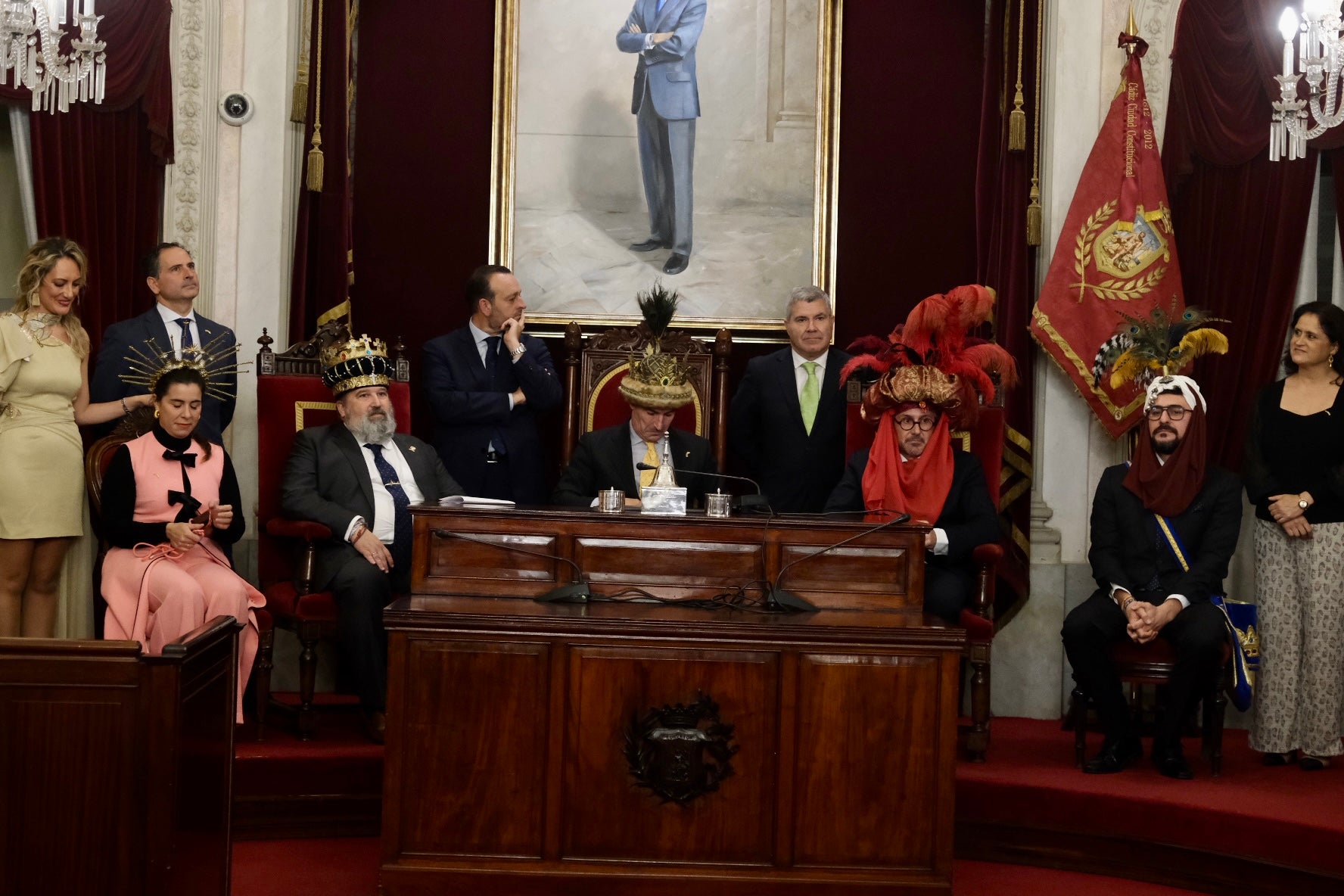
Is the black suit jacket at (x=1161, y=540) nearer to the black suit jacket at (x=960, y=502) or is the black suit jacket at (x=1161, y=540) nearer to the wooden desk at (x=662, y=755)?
the black suit jacket at (x=960, y=502)

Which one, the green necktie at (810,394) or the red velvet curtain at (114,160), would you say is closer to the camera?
the red velvet curtain at (114,160)

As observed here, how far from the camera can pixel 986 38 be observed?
632cm

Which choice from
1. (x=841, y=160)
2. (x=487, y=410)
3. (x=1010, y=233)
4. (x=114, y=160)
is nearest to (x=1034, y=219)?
(x=1010, y=233)

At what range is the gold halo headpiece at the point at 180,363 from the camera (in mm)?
5047

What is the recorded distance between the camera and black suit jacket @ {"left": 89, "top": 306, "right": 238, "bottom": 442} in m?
5.18

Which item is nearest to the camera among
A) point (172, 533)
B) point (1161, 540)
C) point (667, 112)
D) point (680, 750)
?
point (680, 750)

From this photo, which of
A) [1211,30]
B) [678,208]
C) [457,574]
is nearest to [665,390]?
[457,574]

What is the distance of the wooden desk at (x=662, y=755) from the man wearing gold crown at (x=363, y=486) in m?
1.13

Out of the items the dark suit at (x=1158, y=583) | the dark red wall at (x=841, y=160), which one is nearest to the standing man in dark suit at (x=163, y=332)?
the dark red wall at (x=841, y=160)

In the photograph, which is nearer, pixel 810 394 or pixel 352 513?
pixel 352 513

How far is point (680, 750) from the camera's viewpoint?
376 centimetres

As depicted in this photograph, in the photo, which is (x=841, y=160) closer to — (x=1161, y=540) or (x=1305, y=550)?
(x=1161, y=540)

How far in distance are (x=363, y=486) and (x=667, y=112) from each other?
2368 millimetres

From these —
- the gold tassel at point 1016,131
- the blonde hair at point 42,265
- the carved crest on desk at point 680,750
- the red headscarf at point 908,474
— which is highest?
the gold tassel at point 1016,131
